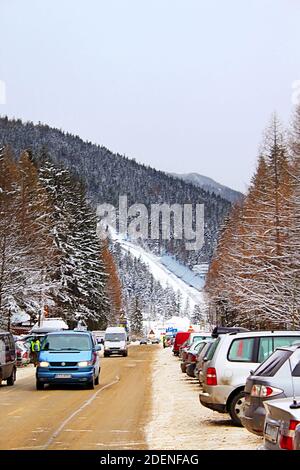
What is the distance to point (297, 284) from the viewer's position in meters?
37.9

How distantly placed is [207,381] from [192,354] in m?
13.3

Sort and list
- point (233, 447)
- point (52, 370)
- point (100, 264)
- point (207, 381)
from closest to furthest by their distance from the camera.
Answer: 1. point (233, 447)
2. point (207, 381)
3. point (52, 370)
4. point (100, 264)

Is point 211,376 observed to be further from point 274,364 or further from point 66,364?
point 66,364

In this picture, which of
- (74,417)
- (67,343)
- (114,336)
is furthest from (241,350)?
(114,336)

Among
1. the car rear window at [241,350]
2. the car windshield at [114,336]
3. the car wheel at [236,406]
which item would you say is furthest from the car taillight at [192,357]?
the car windshield at [114,336]

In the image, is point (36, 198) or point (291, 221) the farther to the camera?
point (36, 198)

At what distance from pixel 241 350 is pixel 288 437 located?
7.99 meters

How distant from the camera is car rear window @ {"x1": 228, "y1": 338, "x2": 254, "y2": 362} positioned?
15.0 metres

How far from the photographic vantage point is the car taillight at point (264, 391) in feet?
33.1

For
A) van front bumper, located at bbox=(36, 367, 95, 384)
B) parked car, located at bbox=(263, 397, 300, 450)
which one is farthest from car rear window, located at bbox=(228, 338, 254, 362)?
van front bumper, located at bbox=(36, 367, 95, 384)

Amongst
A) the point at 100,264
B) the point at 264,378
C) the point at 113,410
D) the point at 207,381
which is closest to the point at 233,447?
the point at 264,378

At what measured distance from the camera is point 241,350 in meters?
15.2

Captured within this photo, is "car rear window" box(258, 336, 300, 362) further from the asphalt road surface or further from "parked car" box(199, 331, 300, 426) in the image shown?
the asphalt road surface
